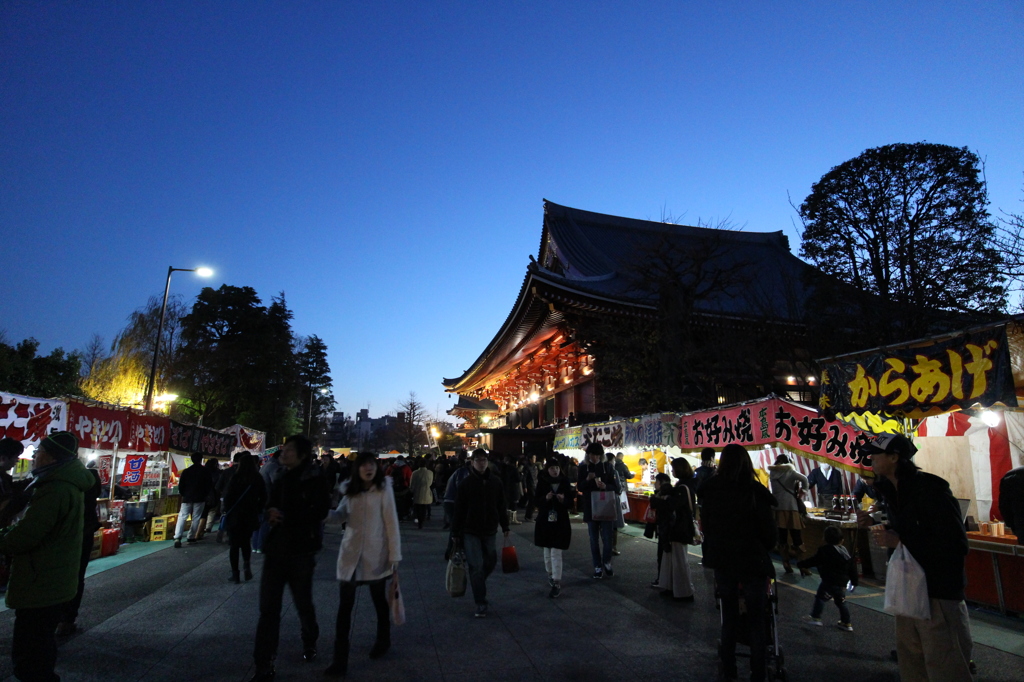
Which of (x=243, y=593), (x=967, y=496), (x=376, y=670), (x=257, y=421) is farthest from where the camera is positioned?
(x=257, y=421)

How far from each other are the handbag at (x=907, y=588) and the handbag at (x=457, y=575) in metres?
3.85

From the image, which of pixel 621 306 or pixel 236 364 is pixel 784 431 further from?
pixel 236 364

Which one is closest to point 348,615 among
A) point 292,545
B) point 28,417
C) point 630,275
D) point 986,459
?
point 292,545

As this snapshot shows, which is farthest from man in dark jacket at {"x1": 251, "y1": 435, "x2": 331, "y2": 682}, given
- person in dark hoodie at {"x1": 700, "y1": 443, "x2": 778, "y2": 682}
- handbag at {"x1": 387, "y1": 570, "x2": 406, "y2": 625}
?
person in dark hoodie at {"x1": 700, "y1": 443, "x2": 778, "y2": 682}

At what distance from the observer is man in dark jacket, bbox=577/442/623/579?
7.40 metres

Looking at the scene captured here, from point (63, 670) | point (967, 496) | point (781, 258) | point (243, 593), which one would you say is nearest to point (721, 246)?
point (781, 258)

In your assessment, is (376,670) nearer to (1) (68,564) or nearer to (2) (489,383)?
(1) (68,564)

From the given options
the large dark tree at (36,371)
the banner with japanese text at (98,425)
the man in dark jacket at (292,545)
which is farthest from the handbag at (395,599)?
the large dark tree at (36,371)

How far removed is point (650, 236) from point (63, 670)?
27960 millimetres

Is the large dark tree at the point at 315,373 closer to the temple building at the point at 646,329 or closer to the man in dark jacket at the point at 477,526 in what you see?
the temple building at the point at 646,329

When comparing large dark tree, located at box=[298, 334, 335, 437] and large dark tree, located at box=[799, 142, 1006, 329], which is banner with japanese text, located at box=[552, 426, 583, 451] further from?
large dark tree, located at box=[298, 334, 335, 437]

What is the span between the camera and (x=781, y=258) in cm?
2870

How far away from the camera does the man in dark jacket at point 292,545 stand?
3.85 metres

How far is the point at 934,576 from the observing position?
9.91 ft
